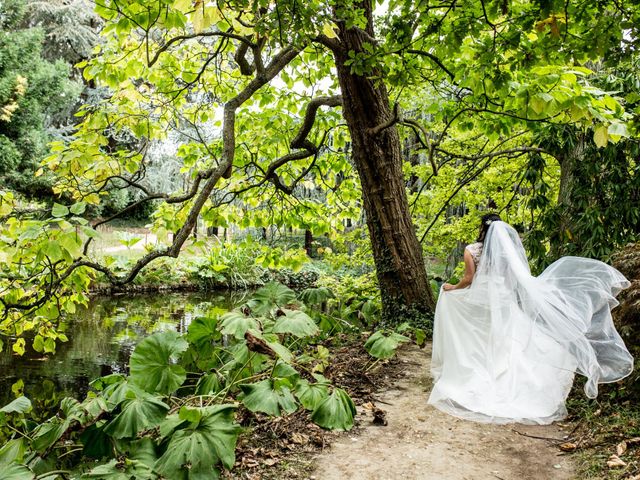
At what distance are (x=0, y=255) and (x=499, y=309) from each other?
383cm

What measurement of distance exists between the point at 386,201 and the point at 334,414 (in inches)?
125

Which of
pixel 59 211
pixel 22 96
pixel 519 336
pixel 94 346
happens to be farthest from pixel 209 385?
pixel 22 96

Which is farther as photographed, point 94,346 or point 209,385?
point 94,346

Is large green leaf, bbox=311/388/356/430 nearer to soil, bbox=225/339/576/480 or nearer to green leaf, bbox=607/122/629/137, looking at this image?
soil, bbox=225/339/576/480

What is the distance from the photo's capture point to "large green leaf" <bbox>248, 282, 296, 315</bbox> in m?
4.46

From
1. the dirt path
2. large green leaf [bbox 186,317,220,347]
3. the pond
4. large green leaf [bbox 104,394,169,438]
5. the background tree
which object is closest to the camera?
large green leaf [bbox 104,394,169,438]

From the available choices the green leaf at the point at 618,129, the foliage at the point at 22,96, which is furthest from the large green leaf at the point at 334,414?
the foliage at the point at 22,96

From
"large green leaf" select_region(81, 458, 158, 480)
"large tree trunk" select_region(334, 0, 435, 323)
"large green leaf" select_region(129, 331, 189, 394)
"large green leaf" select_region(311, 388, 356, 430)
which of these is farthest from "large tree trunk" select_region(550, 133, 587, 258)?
"large green leaf" select_region(81, 458, 158, 480)

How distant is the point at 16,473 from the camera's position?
97.3 inches

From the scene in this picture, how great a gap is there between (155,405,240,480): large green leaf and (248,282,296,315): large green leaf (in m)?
1.81

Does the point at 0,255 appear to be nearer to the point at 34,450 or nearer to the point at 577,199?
the point at 34,450

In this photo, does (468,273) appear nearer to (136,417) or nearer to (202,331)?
(202,331)

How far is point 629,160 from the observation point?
16.3 ft

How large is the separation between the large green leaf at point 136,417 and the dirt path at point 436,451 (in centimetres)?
99
